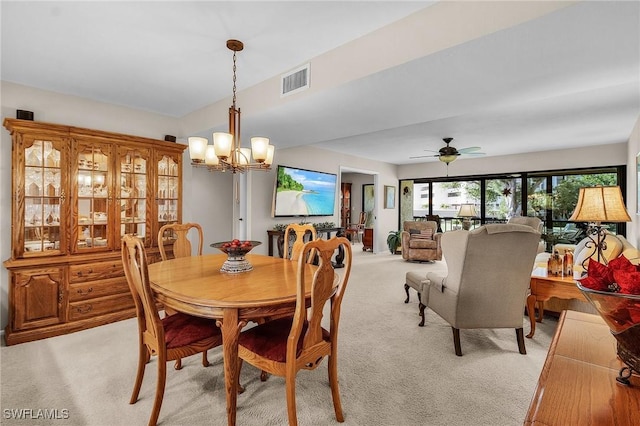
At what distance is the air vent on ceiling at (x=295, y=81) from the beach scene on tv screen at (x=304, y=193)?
2665 mm

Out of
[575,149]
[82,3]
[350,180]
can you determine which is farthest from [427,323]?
[350,180]

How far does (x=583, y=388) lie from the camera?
784 millimetres

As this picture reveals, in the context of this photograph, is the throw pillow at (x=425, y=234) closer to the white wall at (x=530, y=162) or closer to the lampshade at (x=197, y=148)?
the white wall at (x=530, y=162)

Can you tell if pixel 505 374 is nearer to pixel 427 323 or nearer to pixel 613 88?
pixel 427 323

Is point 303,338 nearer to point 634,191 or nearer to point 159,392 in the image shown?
point 159,392

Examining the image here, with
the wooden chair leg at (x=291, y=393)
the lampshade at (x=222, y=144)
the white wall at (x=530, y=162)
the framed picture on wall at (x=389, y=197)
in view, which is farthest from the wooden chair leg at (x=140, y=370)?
the white wall at (x=530, y=162)

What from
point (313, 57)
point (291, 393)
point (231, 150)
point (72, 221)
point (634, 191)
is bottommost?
point (291, 393)

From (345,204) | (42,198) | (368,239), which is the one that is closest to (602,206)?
(42,198)

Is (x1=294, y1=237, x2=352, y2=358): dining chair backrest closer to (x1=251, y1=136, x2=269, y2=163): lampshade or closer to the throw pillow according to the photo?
(x1=251, y1=136, x2=269, y2=163): lampshade

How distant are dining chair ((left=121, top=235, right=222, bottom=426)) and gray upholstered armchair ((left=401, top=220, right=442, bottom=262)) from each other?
18.6 ft

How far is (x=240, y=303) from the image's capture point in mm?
1618

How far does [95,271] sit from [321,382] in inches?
103

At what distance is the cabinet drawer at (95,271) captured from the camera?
10.1 feet

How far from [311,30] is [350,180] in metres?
8.93
